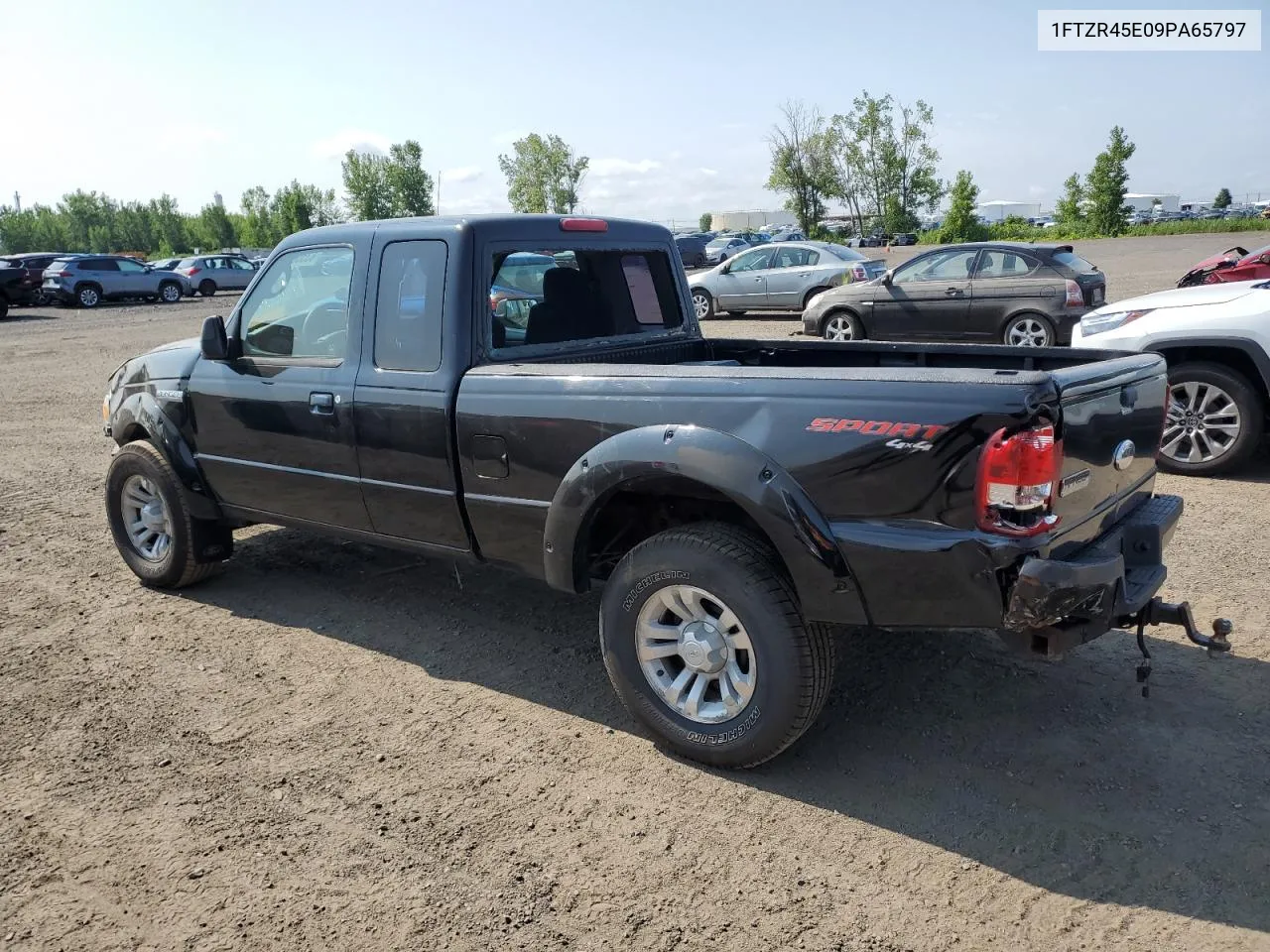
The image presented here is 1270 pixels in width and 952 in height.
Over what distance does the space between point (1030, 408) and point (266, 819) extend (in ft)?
9.04

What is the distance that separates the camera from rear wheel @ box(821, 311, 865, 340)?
1387cm

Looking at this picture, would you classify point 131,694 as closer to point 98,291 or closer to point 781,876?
point 781,876

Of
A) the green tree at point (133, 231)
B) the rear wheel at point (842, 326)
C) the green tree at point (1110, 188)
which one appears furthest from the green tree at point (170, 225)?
the rear wheel at point (842, 326)

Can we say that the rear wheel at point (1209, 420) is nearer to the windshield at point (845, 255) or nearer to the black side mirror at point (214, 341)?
the black side mirror at point (214, 341)

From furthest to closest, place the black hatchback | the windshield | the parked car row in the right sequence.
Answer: the parked car row, the windshield, the black hatchback

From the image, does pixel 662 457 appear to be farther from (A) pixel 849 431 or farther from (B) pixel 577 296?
(B) pixel 577 296

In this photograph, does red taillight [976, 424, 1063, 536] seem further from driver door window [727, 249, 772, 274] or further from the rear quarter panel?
driver door window [727, 249, 772, 274]

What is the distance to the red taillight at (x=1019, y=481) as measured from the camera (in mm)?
2775

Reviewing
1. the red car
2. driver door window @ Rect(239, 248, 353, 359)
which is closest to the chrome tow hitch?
driver door window @ Rect(239, 248, 353, 359)

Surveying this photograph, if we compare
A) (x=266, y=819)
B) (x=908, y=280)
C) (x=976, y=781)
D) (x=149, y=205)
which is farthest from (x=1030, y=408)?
(x=149, y=205)

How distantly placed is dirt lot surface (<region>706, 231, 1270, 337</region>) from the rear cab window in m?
11.2

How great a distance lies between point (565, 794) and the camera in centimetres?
336

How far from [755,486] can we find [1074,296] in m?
10.5

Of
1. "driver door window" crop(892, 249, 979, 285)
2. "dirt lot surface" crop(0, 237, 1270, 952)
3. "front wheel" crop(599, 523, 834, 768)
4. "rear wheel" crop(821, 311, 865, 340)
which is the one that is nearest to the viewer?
"dirt lot surface" crop(0, 237, 1270, 952)
